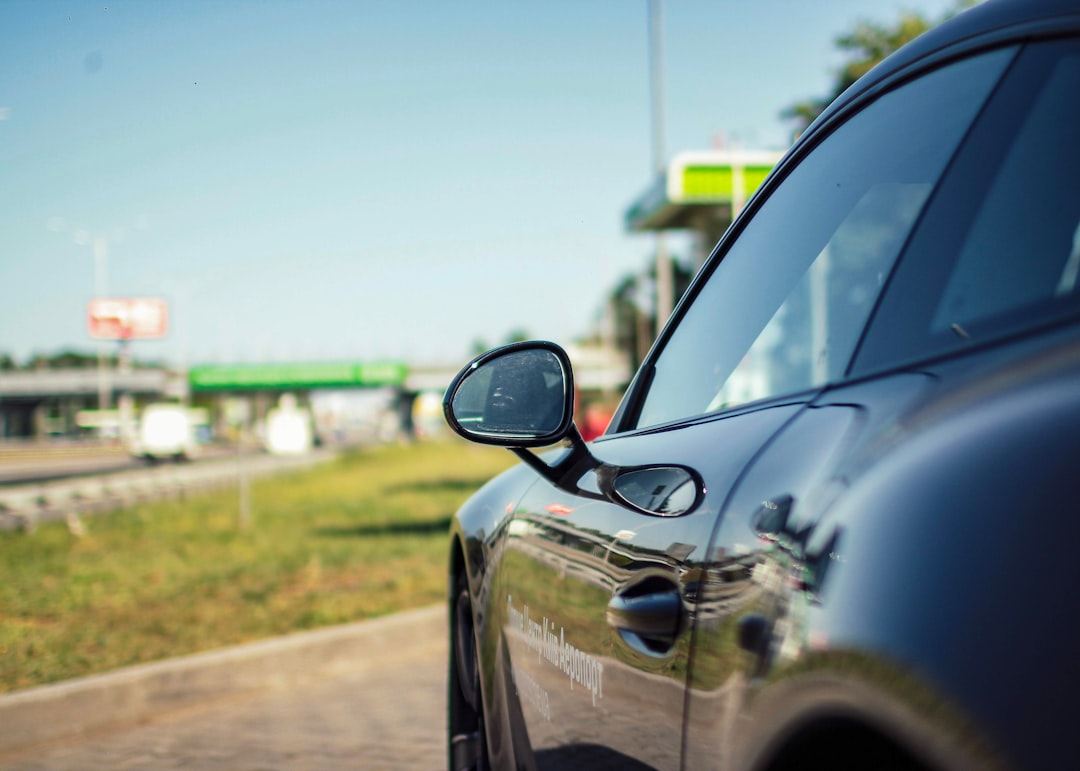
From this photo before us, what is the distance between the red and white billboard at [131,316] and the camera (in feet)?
312

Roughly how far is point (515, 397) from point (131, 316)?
101 meters

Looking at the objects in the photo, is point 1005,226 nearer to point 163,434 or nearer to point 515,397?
point 515,397

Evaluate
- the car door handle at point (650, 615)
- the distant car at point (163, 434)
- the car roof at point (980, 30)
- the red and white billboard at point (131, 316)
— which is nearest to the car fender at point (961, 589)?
the car door handle at point (650, 615)

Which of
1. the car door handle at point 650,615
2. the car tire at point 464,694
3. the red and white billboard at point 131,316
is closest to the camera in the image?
the car door handle at point 650,615

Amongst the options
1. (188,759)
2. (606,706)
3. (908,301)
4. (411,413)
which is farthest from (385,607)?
(411,413)

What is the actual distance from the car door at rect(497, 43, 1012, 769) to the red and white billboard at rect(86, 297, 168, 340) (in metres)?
95.6

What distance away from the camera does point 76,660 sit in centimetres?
678

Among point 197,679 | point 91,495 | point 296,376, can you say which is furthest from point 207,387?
point 197,679

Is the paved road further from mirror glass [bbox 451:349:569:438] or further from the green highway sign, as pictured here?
the green highway sign

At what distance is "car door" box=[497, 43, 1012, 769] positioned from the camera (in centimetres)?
140

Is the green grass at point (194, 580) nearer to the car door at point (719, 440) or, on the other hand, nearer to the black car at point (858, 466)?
the car door at point (719, 440)

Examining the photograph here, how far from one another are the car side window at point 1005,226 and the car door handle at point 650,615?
0.40m

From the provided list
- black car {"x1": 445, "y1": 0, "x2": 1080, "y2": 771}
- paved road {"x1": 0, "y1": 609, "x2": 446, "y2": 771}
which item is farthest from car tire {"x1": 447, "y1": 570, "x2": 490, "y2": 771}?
paved road {"x1": 0, "y1": 609, "x2": 446, "y2": 771}

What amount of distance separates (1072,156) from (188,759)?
183 inches
